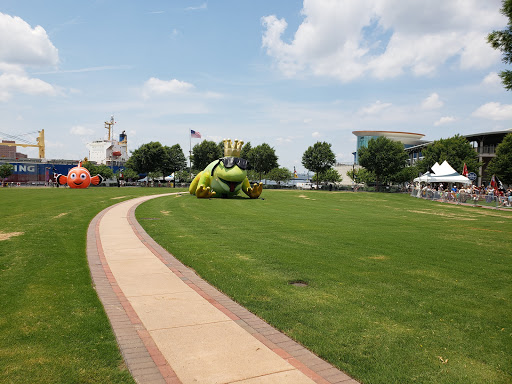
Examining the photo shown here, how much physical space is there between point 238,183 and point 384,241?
1823 cm

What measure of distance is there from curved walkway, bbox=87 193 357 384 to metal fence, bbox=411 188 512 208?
27.0 m

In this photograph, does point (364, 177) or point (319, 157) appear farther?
point (364, 177)

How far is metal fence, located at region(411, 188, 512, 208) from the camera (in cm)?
2675

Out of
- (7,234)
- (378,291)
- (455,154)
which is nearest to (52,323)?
(378,291)

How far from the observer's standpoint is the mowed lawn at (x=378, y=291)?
434 centimetres

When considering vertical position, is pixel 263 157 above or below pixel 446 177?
above

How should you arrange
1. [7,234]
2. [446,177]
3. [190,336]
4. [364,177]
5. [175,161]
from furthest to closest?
[364,177] → [175,161] → [446,177] → [7,234] → [190,336]

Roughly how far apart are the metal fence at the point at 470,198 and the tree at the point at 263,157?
42421 millimetres

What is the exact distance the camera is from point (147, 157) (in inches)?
2995

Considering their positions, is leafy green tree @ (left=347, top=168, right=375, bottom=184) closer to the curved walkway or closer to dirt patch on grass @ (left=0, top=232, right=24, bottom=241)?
dirt patch on grass @ (left=0, top=232, right=24, bottom=241)

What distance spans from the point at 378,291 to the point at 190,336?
11.9ft

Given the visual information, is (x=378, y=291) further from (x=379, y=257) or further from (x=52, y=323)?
(x=52, y=323)

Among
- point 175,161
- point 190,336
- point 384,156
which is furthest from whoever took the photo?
point 175,161

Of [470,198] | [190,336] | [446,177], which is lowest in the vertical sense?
[190,336]
